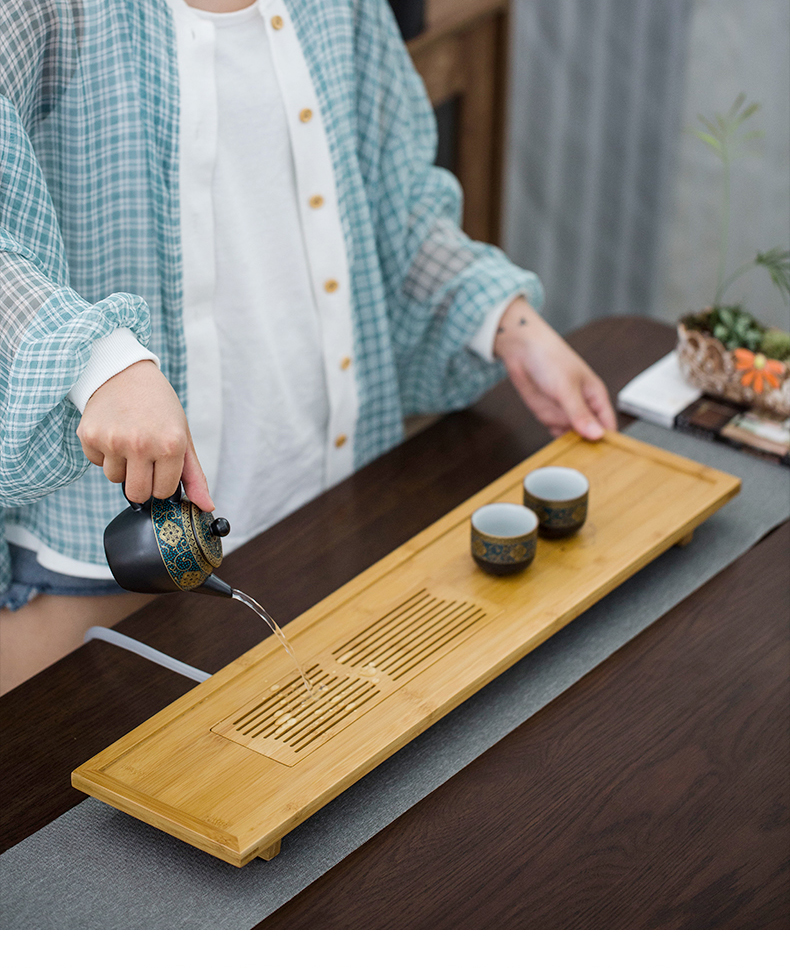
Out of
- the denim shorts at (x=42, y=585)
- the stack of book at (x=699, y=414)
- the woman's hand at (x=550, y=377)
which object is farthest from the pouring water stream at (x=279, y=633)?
the stack of book at (x=699, y=414)

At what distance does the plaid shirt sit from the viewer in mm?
1084

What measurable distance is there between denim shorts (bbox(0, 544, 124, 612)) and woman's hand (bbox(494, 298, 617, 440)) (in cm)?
63

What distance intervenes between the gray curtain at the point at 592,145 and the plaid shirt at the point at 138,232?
149 centimetres

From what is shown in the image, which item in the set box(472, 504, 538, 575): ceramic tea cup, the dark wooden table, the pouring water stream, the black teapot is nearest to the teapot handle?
the black teapot

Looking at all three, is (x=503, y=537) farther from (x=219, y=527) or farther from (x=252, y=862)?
(x=252, y=862)

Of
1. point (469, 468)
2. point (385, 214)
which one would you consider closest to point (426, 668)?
point (469, 468)

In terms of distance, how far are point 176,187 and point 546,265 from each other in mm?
2165

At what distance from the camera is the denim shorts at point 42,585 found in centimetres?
140

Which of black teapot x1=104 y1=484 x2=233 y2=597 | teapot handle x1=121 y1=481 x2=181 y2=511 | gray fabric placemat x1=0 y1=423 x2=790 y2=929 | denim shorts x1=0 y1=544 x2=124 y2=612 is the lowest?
denim shorts x1=0 y1=544 x2=124 y2=612

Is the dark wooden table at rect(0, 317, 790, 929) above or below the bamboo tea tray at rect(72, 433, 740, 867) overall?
below

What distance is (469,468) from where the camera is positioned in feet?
5.02

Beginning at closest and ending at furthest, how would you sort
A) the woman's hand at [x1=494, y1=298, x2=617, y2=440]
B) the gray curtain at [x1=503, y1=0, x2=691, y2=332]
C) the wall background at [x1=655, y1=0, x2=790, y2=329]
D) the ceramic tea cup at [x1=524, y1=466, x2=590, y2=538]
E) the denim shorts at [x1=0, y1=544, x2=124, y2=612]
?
the ceramic tea cup at [x1=524, y1=466, x2=590, y2=538] < the denim shorts at [x1=0, y1=544, x2=124, y2=612] < the woman's hand at [x1=494, y1=298, x2=617, y2=440] < the wall background at [x1=655, y1=0, x2=790, y2=329] < the gray curtain at [x1=503, y1=0, x2=691, y2=332]

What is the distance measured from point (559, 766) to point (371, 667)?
210 mm

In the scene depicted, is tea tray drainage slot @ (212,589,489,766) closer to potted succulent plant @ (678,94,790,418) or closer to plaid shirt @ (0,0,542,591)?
plaid shirt @ (0,0,542,591)
